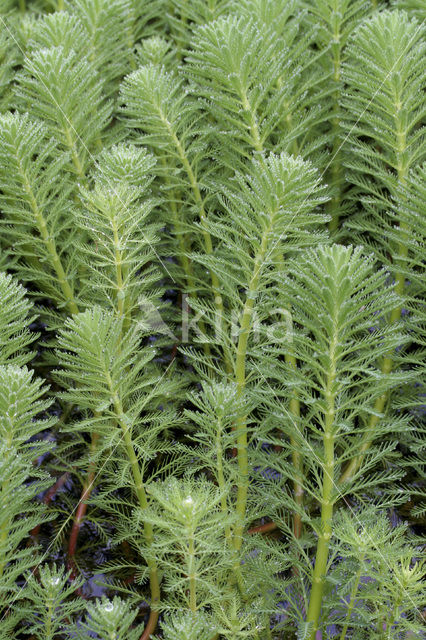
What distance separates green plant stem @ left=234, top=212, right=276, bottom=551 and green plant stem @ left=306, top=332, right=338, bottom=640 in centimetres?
21

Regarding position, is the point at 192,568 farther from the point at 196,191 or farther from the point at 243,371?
the point at 196,191

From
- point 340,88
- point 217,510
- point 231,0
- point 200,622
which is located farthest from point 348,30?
point 200,622

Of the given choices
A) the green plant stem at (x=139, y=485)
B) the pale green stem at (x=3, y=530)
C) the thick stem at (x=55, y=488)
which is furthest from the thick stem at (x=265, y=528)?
the pale green stem at (x=3, y=530)

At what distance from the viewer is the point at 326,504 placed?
179cm

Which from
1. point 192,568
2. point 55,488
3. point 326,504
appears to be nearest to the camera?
point 192,568

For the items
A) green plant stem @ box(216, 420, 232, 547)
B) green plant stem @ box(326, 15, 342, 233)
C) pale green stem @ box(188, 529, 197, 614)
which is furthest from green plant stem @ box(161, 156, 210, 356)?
pale green stem @ box(188, 529, 197, 614)

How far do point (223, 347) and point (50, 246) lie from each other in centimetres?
60

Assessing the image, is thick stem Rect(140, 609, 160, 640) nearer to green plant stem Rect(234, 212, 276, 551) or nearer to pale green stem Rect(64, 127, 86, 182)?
green plant stem Rect(234, 212, 276, 551)

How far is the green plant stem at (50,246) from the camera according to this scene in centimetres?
205

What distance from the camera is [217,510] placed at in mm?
1888

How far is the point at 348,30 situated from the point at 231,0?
1.35ft

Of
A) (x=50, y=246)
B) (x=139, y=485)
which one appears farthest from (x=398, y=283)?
(x=50, y=246)

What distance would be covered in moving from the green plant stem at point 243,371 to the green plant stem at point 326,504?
21cm

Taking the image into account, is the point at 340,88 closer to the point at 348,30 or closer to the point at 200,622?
the point at 348,30
